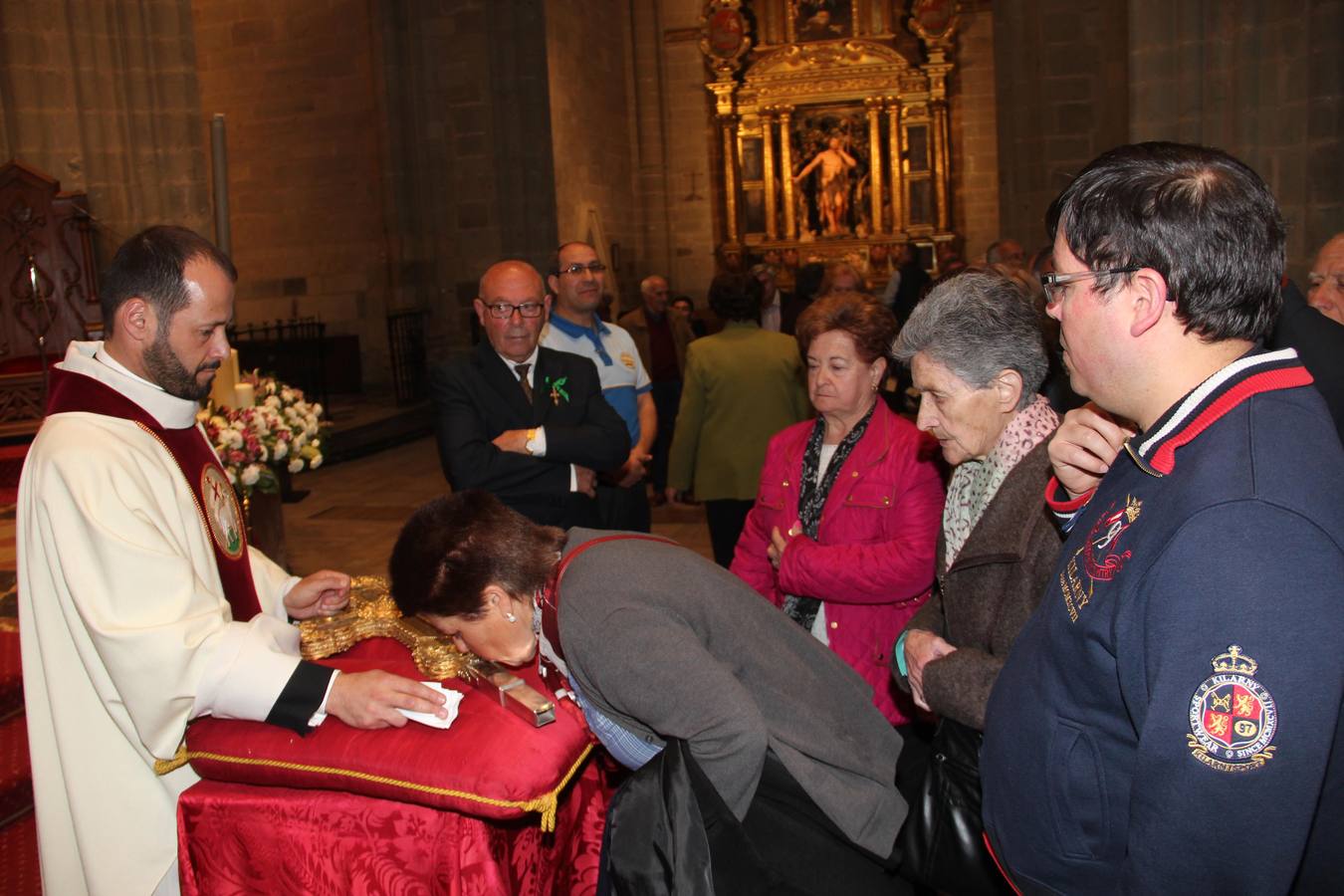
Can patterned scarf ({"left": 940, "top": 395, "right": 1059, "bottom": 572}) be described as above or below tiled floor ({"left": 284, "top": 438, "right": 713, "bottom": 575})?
above

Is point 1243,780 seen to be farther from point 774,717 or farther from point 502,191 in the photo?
point 502,191

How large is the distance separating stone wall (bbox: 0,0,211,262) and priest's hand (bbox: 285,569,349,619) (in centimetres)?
520

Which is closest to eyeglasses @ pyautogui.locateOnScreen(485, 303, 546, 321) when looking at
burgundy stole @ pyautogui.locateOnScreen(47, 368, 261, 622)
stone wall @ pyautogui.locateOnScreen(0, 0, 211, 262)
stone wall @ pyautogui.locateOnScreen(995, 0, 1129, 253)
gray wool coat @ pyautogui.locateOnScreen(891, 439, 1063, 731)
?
burgundy stole @ pyautogui.locateOnScreen(47, 368, 261, 622)

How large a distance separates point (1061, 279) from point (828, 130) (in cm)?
1545

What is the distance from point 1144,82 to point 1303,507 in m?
5.61

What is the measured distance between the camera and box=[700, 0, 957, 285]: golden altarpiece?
610 inches

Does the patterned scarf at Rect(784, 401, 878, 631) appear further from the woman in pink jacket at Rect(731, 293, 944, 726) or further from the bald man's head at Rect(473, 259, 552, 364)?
the bald man's head at Rect(473, 259, 552, 364)

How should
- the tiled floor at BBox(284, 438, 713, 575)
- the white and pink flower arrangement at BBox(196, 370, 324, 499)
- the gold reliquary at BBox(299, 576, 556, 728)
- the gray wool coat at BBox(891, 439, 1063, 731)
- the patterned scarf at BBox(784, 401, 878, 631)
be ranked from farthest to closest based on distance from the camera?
the tiled floor at BBox(284, 438, 713, 575)
the white and pink flower arrangement at BBox(196, 370, 324, 499)
the patterned scarf at BBox(784, 401, 878, 631)
the gold reliquary at BBox(299, 576, 556, 728)
the gray wool coat at BBox(891, 439, 1063, 731)

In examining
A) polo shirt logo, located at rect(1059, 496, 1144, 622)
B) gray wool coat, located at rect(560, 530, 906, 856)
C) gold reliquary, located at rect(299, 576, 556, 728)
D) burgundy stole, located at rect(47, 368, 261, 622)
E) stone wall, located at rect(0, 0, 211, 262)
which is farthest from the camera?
stone wall, located at rect(0, 0, 211, 262)

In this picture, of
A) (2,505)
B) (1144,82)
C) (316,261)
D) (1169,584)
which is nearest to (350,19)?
(316,261)

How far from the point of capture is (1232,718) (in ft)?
3.53

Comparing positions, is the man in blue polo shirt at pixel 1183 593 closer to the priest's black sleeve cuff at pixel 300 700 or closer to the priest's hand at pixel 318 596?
the priest's black sleeve cuff at pixel 300 700

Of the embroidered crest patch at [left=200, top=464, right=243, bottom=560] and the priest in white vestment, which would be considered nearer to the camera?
the priest in white vestment

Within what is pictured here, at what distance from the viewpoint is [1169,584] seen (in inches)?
44.4
